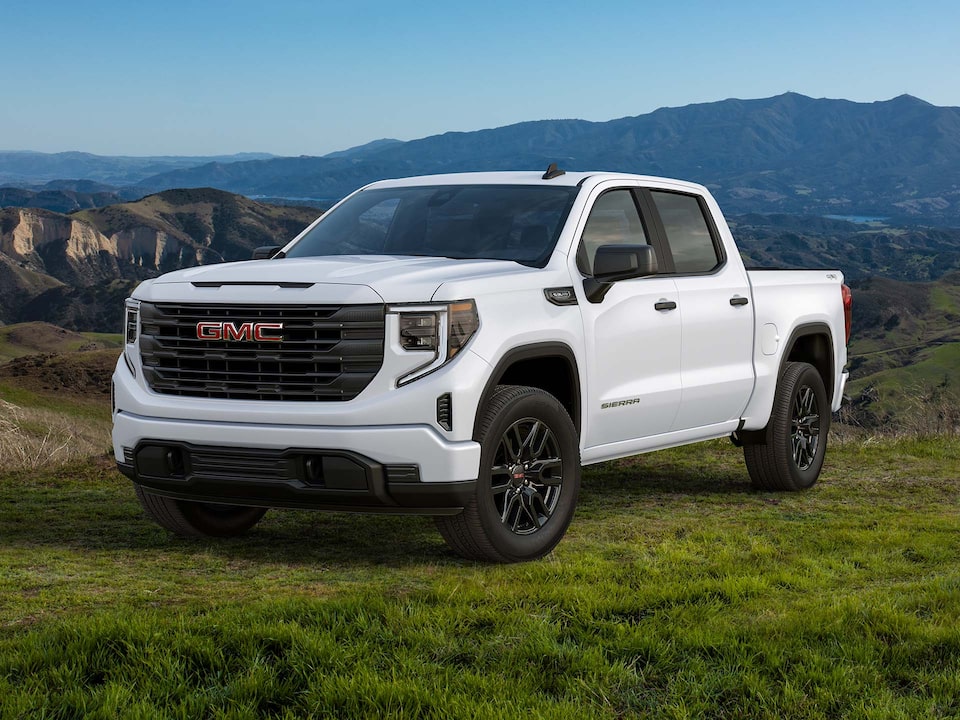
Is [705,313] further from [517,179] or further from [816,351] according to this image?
[816,351]

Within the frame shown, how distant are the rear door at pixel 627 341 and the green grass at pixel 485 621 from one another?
715mm

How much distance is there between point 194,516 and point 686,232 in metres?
3.64

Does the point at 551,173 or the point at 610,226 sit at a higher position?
the point at 551,173

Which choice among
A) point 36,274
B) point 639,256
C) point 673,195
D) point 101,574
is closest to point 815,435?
point 673,195

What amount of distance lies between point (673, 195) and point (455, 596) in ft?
12.3

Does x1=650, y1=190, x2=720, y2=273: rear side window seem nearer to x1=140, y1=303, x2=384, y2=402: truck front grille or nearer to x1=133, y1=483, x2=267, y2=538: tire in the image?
x1=140, y1=303, x2=384, y2=402: truck front grille

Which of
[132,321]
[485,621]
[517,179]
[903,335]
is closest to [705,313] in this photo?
[517,179]

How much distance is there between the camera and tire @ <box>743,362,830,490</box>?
27.2 ft

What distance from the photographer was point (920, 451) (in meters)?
11.3

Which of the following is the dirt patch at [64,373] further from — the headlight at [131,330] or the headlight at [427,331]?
the headlight at [427,331]

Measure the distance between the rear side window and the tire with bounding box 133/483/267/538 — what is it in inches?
125

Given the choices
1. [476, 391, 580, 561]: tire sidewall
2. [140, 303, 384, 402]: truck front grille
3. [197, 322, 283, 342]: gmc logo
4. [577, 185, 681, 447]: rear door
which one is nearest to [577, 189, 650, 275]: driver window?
[577, 185, 681, 447]: rear door

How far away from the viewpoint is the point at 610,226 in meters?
6.96

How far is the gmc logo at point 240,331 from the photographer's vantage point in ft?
18.1
